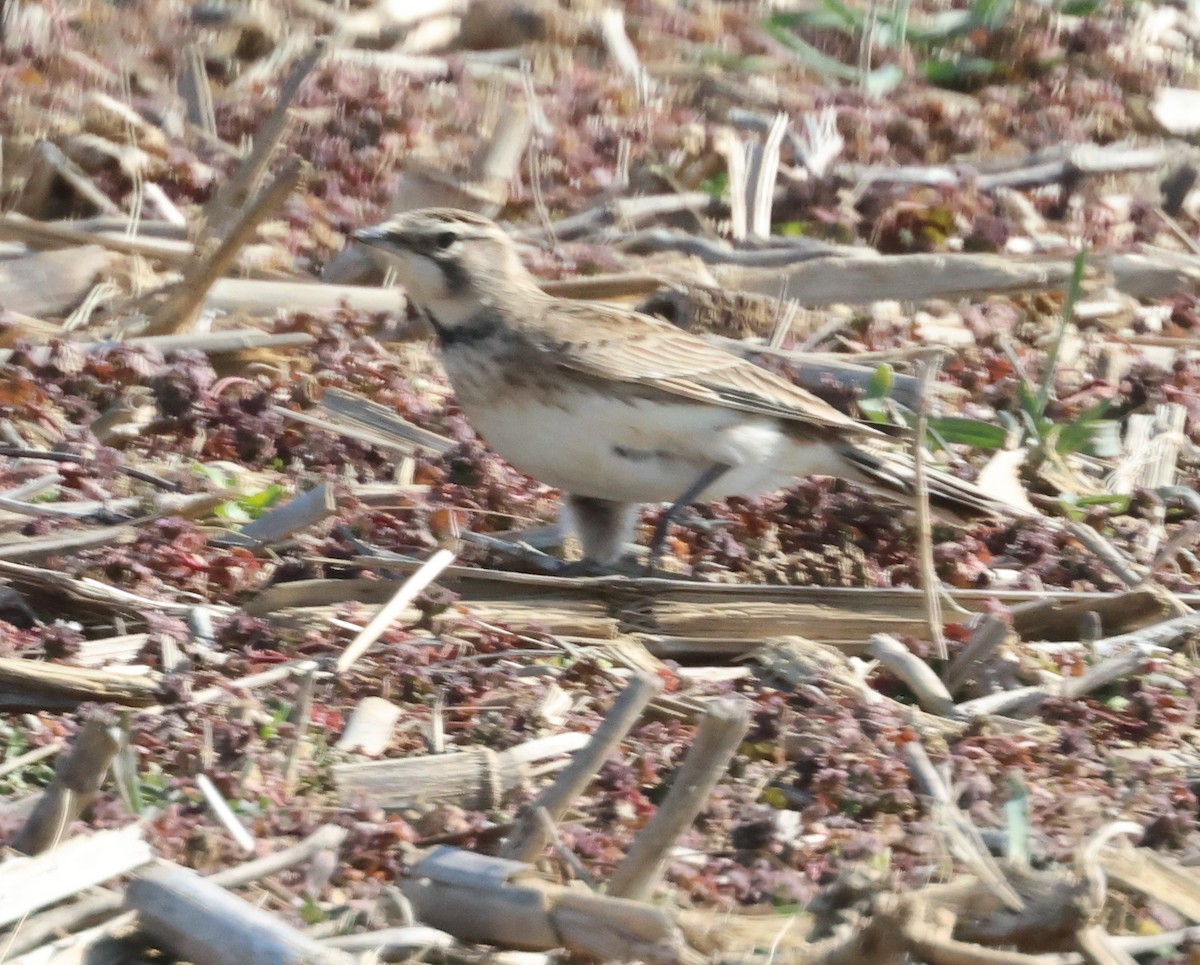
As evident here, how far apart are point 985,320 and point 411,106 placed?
304 cm

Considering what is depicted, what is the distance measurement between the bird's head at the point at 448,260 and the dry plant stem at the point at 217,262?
0.52 m

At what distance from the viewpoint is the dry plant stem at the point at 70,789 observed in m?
3.48

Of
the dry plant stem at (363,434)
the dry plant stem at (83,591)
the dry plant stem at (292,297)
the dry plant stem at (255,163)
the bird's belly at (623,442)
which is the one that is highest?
the dry plant stem at (255,163)

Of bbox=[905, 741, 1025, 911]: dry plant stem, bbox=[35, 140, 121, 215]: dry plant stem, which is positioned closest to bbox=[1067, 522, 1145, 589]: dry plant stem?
bbox=[905, 741, 1025, 911]: dry plant stem

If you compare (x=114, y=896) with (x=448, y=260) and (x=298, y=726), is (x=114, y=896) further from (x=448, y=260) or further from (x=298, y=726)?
(x=448, y=260)

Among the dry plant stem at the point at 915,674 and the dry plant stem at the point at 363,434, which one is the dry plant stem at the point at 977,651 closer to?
the dry plant stem at the point at 915,674

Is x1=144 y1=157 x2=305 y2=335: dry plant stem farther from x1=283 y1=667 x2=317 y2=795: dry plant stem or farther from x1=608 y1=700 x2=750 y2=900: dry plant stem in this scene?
x1=608 y1=700 x2=750 y2=900: dry plant stem

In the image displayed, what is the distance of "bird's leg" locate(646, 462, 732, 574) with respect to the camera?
568 cm

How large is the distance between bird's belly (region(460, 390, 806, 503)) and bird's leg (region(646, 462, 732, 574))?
18mm

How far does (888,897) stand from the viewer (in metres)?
2.99

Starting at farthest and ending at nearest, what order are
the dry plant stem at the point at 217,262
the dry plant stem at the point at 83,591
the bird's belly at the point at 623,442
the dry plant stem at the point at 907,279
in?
the dry plant stem at the point at 907,279, the dry plant stem at the point at 217,262, the bird's belly at the point at 623,442, the dry plant stem at the point at 83,591

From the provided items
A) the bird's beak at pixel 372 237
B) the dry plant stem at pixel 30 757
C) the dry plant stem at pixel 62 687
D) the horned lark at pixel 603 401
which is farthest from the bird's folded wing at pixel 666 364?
the dry plant stem at pixel 30 757

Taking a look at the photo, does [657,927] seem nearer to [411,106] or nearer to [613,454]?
[613,454]

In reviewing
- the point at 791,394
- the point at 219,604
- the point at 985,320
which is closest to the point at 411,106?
the point at 985,320
